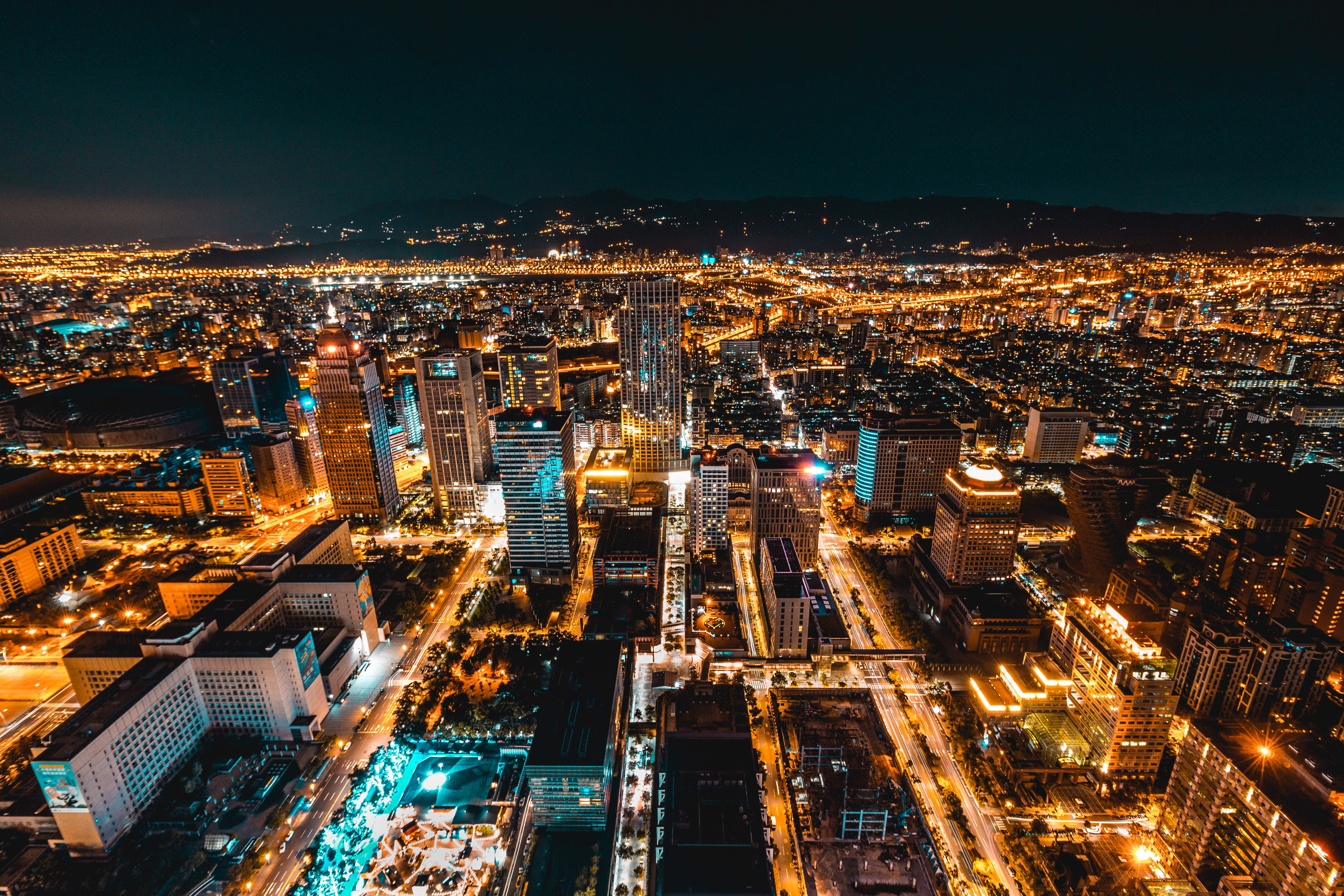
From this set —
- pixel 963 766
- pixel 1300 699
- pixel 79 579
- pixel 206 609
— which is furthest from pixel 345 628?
pixel 1300 699

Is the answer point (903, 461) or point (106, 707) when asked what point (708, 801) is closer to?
point (106, 707)

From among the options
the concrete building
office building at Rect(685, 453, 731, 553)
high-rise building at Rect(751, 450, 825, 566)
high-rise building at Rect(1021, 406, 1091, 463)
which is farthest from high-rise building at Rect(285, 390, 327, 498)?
high-rise building at Rect(1021, 406, 1091, 463)

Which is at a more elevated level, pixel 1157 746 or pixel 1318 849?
pixel 1318 849

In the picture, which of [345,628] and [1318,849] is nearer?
[1318,849]

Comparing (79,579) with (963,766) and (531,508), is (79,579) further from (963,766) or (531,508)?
(963,766)

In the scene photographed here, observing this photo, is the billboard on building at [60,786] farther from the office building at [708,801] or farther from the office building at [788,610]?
the office building at [788,610]

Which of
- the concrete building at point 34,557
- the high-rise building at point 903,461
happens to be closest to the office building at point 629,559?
the high-rise building at point 903,461

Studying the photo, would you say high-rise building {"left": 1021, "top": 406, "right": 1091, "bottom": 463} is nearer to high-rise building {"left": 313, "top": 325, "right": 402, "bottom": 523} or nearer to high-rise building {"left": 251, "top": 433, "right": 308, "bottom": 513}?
high-rise building {"left": 313, "top": 325, "right": 402, "bottom": 523}

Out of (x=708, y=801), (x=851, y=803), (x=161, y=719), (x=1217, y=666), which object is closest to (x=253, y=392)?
(x=161, y=719)
